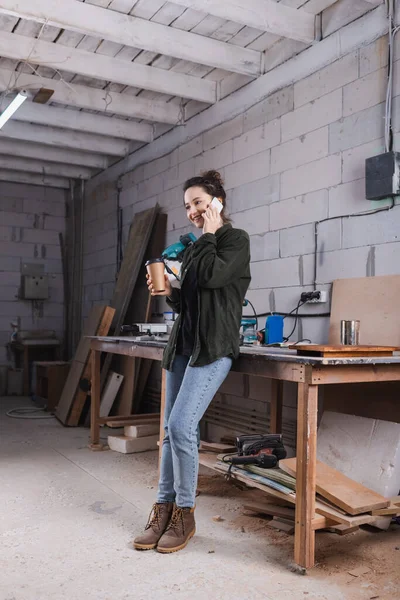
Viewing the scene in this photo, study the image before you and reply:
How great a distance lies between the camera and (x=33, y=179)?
24.3 ft

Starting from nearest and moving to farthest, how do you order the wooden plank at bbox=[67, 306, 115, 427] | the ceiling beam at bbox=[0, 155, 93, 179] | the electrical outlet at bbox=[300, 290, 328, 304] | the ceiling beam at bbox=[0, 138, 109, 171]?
the electrical outlet at bbox=[300, 290, 328, 304] → the wooden plank at bbox=[67, 306, 115, 427] → the ceiling beam at bbox=[0, 138, 109, 171] → the ceiling beam at bbox=[0, 155, 93, 179]

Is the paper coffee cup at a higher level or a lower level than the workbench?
higher

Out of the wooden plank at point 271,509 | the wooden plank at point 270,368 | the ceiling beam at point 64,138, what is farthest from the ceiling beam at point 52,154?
the wooden plank at point 271,509

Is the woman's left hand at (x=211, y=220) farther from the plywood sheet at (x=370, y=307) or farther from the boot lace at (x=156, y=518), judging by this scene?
the boot lace at (x=156, y=518)

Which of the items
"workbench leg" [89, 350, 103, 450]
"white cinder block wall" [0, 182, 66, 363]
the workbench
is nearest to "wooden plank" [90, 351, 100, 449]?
"workbench leg" [89, 350, 103, 450]

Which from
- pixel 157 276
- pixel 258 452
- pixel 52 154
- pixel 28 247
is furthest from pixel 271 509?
pixel 28 247

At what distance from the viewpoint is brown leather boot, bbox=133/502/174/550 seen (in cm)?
242

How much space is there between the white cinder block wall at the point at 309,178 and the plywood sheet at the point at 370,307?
0.24ft

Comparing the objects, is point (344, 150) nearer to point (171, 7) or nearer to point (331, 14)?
point (331, 14)

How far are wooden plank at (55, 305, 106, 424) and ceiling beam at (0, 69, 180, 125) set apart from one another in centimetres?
187

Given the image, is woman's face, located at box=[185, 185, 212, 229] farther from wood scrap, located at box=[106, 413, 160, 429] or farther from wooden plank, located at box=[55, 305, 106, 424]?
wooden plank, located at box=[55, 305, 106, 424]

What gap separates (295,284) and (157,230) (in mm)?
2053

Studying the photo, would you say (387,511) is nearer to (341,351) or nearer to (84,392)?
(341,351)

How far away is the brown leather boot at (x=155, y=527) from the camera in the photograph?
2.42 meters
